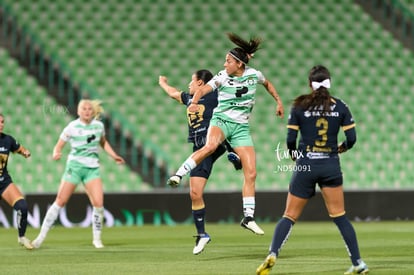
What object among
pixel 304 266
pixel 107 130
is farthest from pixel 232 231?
pixel 304 266

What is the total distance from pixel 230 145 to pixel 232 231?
582 centimetres

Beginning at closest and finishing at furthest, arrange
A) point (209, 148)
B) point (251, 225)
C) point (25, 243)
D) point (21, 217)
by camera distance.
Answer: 1. point (251, 225)
2. point (209, 148)
3. point (25, 243)
4. point (21, 217)

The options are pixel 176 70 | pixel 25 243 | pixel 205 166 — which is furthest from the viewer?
pixel 176 70

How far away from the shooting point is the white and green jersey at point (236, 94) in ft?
36.8

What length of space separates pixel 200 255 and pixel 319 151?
3.39 metres

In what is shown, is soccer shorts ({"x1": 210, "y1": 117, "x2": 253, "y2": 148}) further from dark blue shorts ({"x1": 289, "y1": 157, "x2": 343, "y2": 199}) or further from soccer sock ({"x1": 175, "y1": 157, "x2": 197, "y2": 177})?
dark blue shorts ({"x1": 289, "y1": 157, "x2": 343, "y2": 199})

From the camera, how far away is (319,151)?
884cm

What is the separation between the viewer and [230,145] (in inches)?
454

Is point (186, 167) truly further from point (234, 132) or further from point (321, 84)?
point (321, 84)

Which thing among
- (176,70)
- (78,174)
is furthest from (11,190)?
(176,70)

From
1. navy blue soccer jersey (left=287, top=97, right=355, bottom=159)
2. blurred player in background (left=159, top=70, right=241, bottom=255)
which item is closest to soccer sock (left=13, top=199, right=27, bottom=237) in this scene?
blurred player in background (left=159, top=70, right=241, bottom=255)

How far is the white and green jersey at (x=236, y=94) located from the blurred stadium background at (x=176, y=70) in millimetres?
8693

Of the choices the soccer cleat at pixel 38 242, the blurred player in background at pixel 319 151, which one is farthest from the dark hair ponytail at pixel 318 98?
the soccer cleat at pixel 38 242

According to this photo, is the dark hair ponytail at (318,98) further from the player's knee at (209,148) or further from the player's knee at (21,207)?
the player's knee at (21,207)
